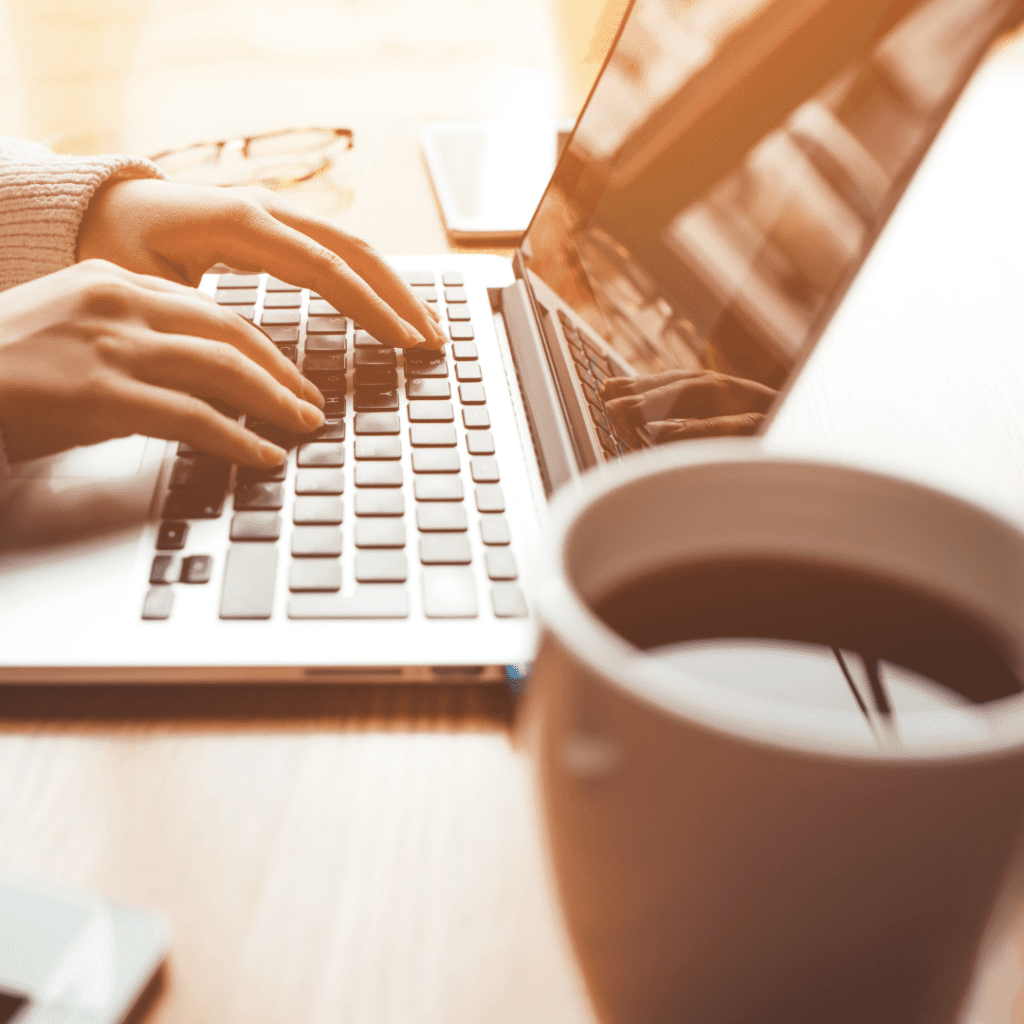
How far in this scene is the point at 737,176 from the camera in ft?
1.31

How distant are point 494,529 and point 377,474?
0.22ft

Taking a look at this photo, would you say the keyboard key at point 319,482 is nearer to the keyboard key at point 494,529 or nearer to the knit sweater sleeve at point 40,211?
→ the keyboard key at point 494,529

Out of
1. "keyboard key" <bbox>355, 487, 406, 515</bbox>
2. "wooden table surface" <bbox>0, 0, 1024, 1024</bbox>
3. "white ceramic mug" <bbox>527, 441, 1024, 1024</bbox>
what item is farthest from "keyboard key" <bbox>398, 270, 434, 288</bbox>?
"white ceramic mug" <bbox>527, 441, 1024, 1024</bbox>

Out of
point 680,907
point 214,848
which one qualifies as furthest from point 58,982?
point 680,907

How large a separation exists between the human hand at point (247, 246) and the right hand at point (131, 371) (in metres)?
0.09

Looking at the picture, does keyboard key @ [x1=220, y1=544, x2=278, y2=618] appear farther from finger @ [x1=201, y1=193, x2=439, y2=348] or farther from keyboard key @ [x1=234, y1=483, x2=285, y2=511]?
finger @ [x1=201, y1=193, x2=439, y2=348]

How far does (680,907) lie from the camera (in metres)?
0.13

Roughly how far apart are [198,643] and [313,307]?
0.32m

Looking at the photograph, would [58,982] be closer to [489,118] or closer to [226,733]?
[226,733]

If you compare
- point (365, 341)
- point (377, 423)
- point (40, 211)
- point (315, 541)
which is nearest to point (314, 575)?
point (315, 541)

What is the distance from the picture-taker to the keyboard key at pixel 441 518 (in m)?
0.36

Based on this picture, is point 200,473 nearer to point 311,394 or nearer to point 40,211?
point 311,394

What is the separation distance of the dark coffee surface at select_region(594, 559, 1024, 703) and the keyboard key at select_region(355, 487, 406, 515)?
0.74 feet

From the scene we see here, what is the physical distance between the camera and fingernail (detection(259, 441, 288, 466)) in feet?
1.27
